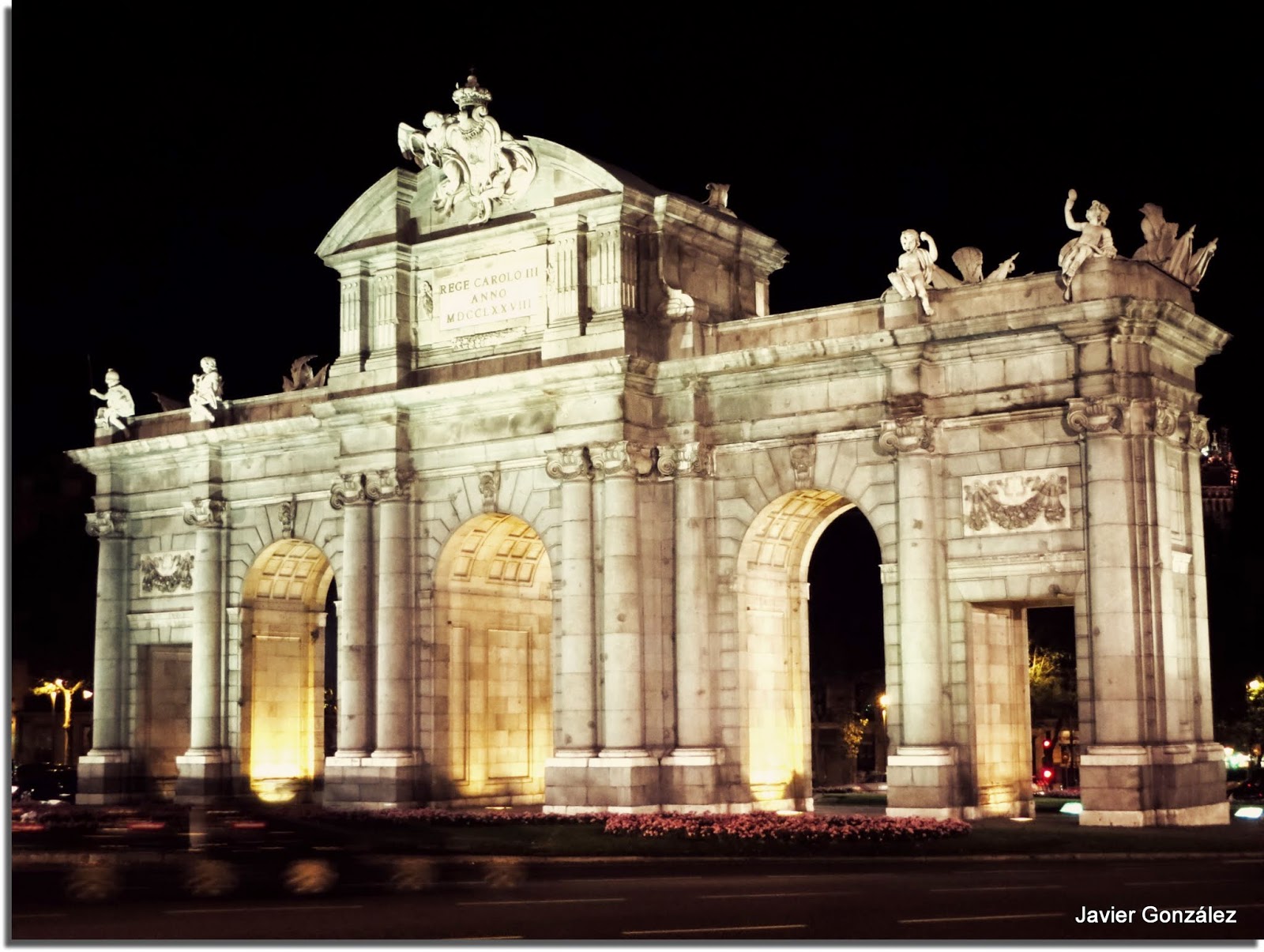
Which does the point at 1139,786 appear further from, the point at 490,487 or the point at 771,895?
the point at 490,487

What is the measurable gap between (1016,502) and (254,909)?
73.3ft

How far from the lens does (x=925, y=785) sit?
43031 millimetres

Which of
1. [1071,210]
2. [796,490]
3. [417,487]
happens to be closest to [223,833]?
[417,487]

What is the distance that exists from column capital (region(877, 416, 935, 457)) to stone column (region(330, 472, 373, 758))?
1526 cm

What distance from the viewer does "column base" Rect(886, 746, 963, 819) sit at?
1686 inches

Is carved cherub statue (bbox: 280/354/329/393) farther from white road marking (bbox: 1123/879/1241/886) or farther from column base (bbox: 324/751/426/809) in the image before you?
white road marking (bbox: 1123/879/1241/886)

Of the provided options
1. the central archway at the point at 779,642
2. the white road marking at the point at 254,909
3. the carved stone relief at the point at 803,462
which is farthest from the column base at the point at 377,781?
the white road marking at the point at 254,909

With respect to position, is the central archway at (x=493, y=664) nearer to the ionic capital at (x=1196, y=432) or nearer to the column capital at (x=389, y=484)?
the column capital at (x=389, y=484)

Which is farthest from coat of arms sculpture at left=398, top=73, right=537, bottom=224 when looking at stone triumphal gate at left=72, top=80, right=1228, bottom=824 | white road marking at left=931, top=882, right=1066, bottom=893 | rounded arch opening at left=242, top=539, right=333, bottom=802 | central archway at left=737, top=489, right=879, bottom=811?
white road marking at left=931, top=882, right=1066, bottom=893

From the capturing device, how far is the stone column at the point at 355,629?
5166 centimetres

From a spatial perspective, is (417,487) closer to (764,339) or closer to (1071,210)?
(764,339)

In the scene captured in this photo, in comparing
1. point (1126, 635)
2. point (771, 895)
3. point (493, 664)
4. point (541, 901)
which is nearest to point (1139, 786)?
point (1126, 635)

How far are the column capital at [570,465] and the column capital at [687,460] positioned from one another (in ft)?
6.09

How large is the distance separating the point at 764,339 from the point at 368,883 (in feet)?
67.3
